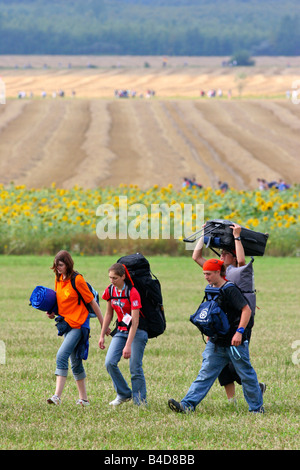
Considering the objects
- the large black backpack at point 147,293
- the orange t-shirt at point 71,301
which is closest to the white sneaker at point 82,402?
the orange t-shirt at point 71,301

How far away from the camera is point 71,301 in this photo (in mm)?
8031

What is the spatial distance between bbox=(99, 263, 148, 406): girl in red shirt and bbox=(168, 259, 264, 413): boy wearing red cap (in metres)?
0.51

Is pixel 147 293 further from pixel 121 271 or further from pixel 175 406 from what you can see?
pixel 175 406

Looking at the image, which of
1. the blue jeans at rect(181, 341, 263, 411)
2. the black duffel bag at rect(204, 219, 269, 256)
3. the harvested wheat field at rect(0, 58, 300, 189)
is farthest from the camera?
the harvested wheat field at rect(0, 58, 300, 189)

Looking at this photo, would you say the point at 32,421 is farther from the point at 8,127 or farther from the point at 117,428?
the point at 8,127

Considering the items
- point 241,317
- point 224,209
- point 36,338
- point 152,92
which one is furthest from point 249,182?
point 152,92

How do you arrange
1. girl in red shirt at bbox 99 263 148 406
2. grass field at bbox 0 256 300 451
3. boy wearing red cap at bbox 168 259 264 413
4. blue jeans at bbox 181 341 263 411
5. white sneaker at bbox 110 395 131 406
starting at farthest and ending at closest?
1. white sneaker at bbox 110 395 131 406
2. girl in red shirt at bbox 99 263 148 406
3. blue jeans at bbox 181 341 263 411
4. boy wearing red cap at bbox 168 259 264 413
5. grass field at bbox 0 256 300 451

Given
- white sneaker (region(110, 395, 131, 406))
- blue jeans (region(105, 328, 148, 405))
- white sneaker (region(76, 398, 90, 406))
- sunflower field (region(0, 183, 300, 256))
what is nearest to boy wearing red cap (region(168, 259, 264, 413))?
blue jeans (region(105, 328, 148, 405))

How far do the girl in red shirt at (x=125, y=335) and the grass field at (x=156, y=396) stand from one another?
18cm

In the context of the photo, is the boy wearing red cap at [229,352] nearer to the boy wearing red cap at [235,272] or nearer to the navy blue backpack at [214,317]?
the navy blue backpack at [214,317]

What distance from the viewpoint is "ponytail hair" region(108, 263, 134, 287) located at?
25.0 ft

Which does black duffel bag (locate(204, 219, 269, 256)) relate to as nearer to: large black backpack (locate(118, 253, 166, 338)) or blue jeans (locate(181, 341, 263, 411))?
large black backpack (locate(118, 253, 166, 338))

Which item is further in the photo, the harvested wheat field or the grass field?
the harvested wheat field

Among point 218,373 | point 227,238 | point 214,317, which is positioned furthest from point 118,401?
point 227,238
